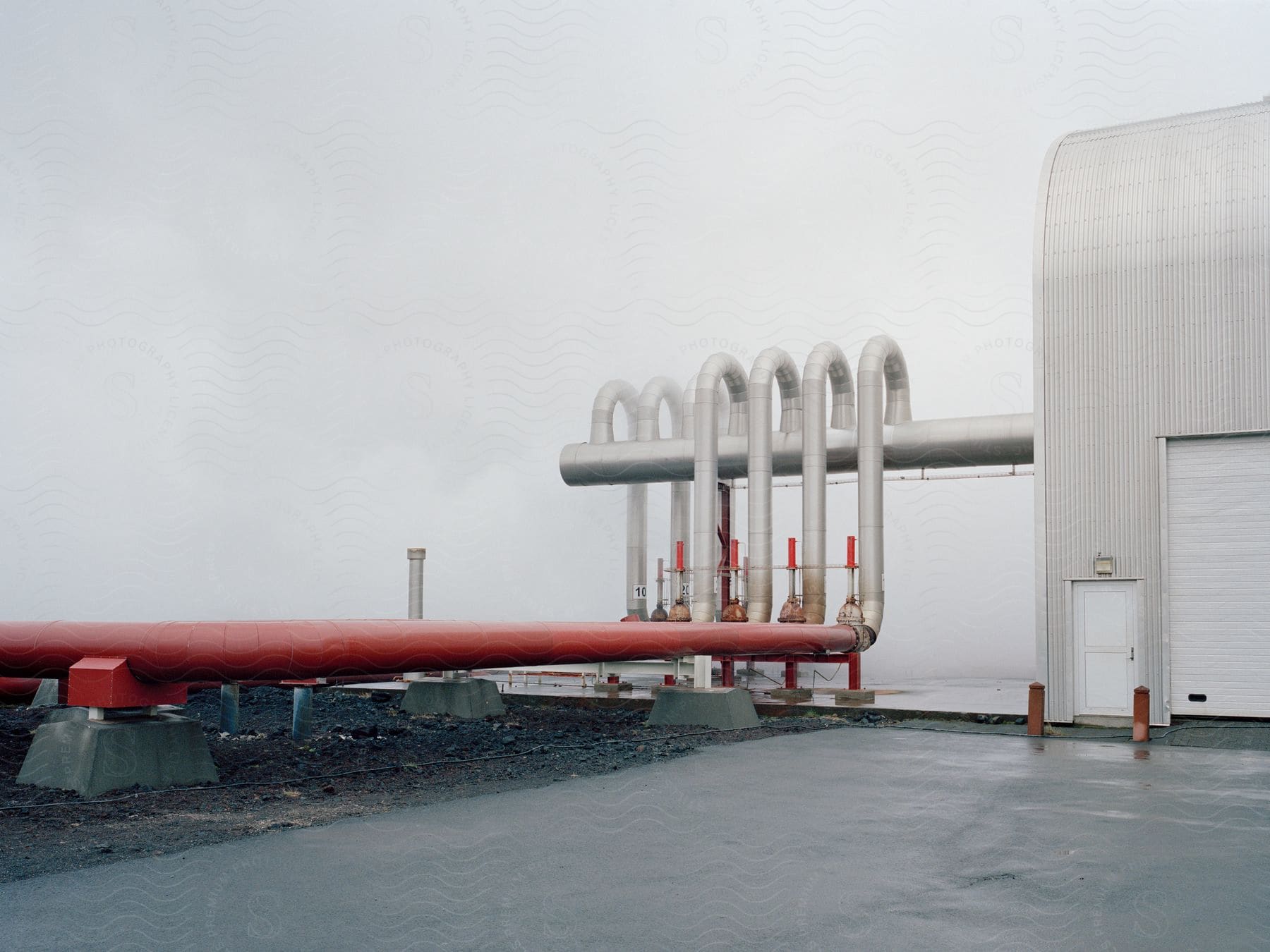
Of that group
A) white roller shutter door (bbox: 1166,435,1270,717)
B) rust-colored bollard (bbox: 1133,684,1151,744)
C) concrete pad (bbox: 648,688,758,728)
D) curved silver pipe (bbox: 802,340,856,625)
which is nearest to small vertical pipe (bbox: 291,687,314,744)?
concrete pad (bbox: 648,688,758,728)

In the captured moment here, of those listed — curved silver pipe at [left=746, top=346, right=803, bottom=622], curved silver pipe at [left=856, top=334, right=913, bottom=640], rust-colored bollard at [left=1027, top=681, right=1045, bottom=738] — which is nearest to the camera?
rust-colored bollard at [left=1027, top=681, right=1045, bottom=738]

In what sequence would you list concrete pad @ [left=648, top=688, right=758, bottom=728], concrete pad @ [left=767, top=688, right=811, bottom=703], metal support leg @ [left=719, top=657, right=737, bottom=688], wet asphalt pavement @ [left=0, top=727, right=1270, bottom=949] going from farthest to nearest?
metal support leg @ [left=719, top=657, right=737, bottom=688] < concrete pad @ [left=767, top=688, right=811, bottom=703] < concrete pad @ [left=648, top=688, right=758, bottom=728] < wet asphalt pavement @ [left=0, top=727, right=1270, bottom=949]

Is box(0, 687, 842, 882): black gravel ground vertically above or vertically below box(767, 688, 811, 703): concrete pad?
above

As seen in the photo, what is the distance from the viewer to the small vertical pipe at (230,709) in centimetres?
1466

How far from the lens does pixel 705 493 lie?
2453 centimetres

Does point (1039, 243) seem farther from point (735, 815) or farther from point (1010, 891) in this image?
point (1010, 891)

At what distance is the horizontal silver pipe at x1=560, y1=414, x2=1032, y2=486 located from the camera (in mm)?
23781

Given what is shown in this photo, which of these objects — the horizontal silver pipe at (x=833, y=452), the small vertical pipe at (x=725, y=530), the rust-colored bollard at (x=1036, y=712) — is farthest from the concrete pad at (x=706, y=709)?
the small vertical pipe at (x=725, y=530)

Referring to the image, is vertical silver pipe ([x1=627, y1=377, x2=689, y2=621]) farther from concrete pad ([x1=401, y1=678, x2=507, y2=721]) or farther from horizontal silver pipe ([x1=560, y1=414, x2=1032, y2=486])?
concrete pad ([x1=401, y1=678, x2=507, y2=721])

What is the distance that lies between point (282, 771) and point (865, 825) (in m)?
5.82

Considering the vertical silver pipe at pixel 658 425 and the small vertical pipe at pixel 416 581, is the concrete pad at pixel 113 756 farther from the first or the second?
the vertical silver pipe at pixel 658 425

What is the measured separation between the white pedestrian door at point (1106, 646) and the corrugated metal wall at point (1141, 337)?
0.67 feet

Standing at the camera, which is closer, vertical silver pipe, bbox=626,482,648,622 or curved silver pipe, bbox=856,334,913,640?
curved silver pipe, bbox=856,334,913,640

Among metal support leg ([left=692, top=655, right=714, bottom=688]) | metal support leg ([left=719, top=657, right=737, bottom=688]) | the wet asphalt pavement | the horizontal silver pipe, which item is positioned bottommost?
metal support leg ([left=719, top=657, right=737, bottom=688])
